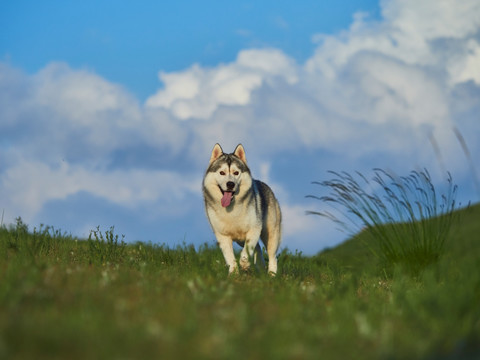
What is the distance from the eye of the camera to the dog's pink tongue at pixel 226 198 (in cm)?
1046

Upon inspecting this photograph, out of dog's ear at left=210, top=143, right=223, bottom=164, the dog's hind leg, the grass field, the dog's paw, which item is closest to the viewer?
the grass field

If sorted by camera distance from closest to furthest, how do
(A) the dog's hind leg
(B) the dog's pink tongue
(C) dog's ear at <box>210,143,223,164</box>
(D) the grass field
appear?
1. (D) the grass field
2. (B) the dog's pink tongue
3. (C) dog's ear at <box>210,143,223,164</box>
4. (A) the dog's hind leg

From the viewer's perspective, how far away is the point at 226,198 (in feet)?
34.5

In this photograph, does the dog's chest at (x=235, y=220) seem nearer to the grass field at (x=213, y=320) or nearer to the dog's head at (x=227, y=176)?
the dog's head at (x=227, y=176)

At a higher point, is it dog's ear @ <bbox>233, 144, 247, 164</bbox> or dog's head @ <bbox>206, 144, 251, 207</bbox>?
dog's ear @ <bbox>233, 144, 247, 164</bbox>

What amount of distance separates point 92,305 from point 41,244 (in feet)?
23.3

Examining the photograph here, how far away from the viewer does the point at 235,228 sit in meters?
10.8

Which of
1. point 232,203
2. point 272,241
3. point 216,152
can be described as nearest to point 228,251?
point 232,203

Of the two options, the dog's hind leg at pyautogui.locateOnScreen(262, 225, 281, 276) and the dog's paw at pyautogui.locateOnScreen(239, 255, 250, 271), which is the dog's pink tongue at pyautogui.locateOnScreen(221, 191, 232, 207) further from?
the dog's hind leg at pyautogui.locateOnScreen(262, 225, 281, 276)

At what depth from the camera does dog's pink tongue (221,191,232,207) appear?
10461mm

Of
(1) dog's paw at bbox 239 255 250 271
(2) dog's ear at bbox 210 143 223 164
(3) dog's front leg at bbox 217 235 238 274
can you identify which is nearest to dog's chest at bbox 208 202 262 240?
(3) dog's front leg at bbox 217 235 238 274

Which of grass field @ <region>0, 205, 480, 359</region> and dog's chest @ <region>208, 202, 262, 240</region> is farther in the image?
dog's chest @ <region>208, 202, 262, 240</region>

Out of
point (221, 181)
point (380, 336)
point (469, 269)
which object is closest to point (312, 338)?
point (380, 336)

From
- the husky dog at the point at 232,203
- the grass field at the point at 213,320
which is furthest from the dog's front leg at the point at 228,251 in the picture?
the grass field at the point at 213,320
